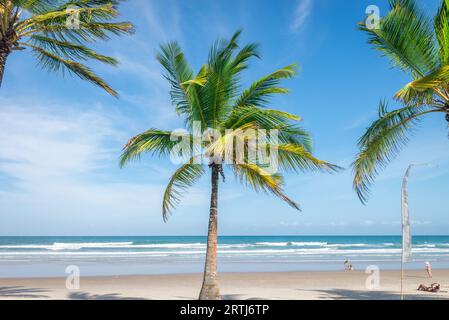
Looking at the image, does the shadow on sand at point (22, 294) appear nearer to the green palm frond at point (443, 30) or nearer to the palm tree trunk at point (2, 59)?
the palm tree trunk at point (2, 59)

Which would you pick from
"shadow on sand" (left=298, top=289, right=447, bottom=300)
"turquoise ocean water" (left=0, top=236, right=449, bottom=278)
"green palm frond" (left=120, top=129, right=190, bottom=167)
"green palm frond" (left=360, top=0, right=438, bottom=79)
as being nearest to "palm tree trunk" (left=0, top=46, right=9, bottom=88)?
"green palm frond" (left=120, top=129, right=190, bottom=167)

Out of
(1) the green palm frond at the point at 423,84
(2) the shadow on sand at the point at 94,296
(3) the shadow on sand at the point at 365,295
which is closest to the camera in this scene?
(1) the green palm frond at the point at 423,84

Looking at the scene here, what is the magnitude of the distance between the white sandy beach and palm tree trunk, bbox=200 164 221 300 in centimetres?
360

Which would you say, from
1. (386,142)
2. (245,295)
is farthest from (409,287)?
(386,142)

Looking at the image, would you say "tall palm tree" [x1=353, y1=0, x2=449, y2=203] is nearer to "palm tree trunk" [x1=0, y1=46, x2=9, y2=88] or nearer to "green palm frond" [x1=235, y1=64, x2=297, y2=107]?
"green palm frond" [x1=235, y1=64, x2=297, y2=107]

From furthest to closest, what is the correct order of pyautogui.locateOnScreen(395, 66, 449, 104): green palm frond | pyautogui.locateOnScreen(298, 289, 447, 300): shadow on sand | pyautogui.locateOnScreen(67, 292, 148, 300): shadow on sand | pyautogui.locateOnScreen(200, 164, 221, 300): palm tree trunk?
pyautogui.locateOnScreen(298, 289, 447, 300): shadow on sand → pyautogui.locateOnScreen(67, 292, 148, 300): shadow on sand → pyautogui.locateOnScreen(200, 164, 221, 300): palm tree trunk → pyautogui.locateOnScreen(395, 66, 449, 104): green palm frond

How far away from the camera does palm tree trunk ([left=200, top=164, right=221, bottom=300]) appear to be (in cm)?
997

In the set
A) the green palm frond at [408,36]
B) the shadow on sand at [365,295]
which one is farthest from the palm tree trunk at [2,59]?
the shadow on sand at [365,295]

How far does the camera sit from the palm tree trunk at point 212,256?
9.97 meters

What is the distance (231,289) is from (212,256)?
681 centimetres

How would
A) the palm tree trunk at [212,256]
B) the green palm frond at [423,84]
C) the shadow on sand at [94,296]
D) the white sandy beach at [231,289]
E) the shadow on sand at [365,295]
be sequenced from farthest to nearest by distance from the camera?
the white sandy beach at [231,289]
the shadow on sand at [365,295]
the shadow on sand at [94,296]
the palm tree trunk at [212,256]
the green palm frond at [423,84]

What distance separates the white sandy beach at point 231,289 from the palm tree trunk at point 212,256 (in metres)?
3.60

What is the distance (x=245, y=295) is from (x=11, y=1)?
1079 centimetres
